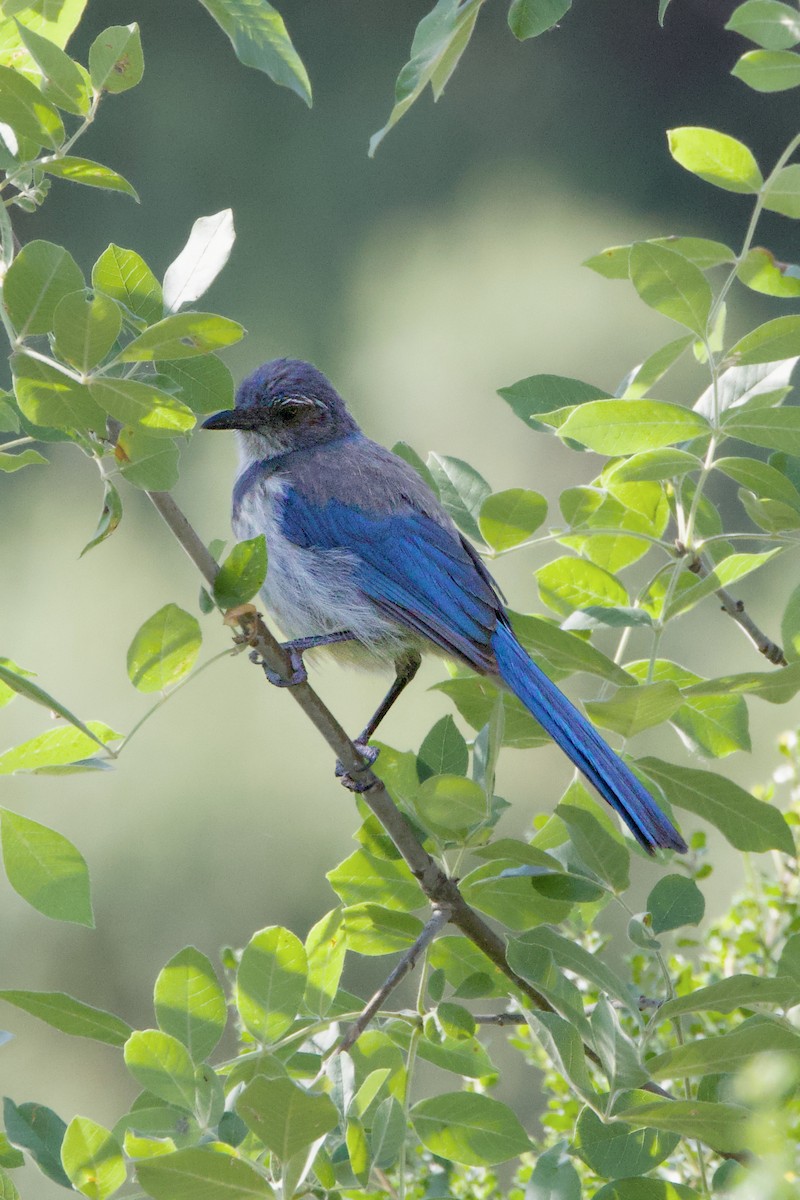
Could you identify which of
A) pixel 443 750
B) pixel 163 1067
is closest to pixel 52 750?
pixel 163 1067

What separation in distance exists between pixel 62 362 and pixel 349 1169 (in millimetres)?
886

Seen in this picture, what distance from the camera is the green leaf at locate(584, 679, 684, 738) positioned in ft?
5.10

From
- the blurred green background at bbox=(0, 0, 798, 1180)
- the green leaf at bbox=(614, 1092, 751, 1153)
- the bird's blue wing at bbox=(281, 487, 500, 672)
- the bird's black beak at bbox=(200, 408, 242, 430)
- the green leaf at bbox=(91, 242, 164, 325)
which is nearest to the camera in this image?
the green leaf at bbox=(614, 1092, 751, 1153)

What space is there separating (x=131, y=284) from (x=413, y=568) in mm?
1299

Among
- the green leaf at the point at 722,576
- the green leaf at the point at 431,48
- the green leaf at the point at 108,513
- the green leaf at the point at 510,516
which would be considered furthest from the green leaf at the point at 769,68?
the green leaf at the point at 108,513

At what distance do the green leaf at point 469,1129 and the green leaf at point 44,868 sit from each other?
0.44m

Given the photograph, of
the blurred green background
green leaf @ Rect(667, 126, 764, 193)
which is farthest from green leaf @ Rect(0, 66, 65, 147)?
the blurred green background

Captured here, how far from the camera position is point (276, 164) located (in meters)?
7.93

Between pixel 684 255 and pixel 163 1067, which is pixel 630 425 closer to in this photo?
pixel 684 255

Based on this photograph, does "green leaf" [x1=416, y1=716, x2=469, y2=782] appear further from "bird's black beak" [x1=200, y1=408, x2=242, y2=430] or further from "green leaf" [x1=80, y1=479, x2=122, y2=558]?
"bird's black beak" [x1=200, y1=408, x2=242, y2=430]

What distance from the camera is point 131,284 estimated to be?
1.65 m

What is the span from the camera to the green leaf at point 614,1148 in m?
1.42

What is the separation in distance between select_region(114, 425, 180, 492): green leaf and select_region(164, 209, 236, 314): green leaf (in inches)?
7.8

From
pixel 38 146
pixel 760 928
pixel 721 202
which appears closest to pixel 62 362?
pixel 38 146
